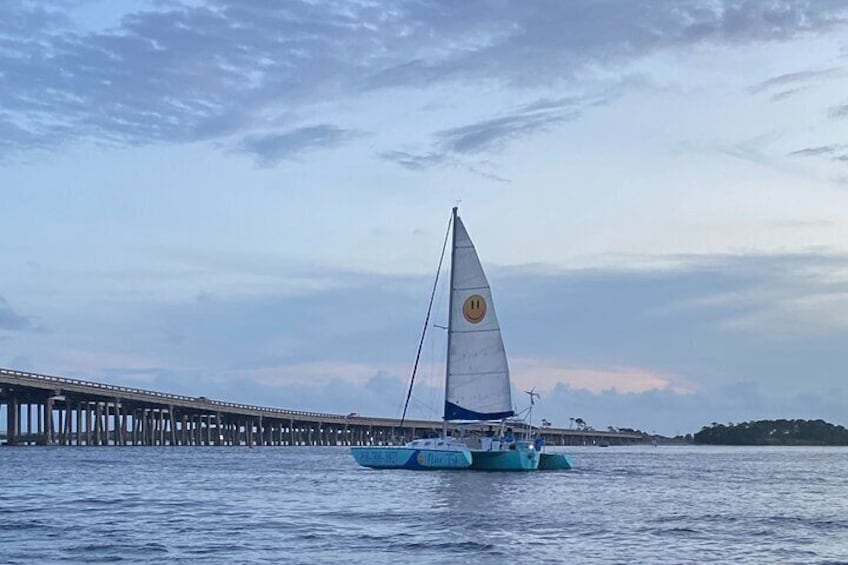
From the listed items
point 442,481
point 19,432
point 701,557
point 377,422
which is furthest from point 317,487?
point 377,422

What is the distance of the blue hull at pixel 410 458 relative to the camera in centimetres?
6284

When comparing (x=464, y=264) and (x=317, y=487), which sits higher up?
(x=464, y=264)

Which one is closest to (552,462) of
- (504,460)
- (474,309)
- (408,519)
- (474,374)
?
(504,460)

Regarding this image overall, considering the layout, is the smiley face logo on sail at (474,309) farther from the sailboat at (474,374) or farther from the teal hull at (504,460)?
the teal hull at (504,460)

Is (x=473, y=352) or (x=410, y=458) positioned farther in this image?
(x=473, y=352)

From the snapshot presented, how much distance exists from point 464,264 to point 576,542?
3286 cm

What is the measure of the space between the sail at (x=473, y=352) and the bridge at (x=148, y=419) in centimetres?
3177

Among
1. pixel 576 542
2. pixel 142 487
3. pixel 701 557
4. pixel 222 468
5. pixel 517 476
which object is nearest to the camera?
pixel 701 557

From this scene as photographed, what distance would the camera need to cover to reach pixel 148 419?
5487 inches

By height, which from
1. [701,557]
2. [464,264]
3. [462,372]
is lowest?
[701,557]

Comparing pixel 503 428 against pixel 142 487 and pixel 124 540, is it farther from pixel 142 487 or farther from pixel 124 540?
pixel 124 540

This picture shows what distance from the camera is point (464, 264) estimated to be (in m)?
66.3

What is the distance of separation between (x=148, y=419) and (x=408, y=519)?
342 ft

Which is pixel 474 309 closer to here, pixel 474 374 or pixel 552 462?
pixel 474 374
